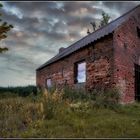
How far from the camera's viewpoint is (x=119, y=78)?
19.3 m

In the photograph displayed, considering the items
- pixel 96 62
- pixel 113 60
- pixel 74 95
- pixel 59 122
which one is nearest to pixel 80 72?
pixel 96 62

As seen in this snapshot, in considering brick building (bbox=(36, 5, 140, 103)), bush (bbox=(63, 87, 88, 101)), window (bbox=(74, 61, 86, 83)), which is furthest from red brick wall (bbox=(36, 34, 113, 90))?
bush (bbox=(63, 87, 88, 101))

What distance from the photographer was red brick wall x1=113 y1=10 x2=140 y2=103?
19344mm

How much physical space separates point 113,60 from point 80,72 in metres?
4.46

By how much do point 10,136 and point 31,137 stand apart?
695 mm

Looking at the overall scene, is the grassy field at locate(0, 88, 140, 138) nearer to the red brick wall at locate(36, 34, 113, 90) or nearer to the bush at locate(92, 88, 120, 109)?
the bush at locate(92, 88, 120, 109)

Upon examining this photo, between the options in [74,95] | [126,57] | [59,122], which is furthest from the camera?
[126,57]

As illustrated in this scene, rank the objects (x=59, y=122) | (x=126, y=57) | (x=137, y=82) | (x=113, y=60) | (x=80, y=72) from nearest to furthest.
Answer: (x=59, y=122) < (x=113, y=60) < (x=126, y=57) < (x=137, y=82) < (x=80, y=72)

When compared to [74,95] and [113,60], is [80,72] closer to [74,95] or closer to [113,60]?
[113,60]

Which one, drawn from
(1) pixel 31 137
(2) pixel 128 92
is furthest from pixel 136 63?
(1) pixel 31 137

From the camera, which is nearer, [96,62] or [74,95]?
[74,95]

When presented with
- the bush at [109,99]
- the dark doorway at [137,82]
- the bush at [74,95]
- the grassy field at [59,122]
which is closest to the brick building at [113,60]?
the dark doorway at [137,82]

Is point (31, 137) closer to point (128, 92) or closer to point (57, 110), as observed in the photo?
point (57, 110)

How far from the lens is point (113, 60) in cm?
1911
